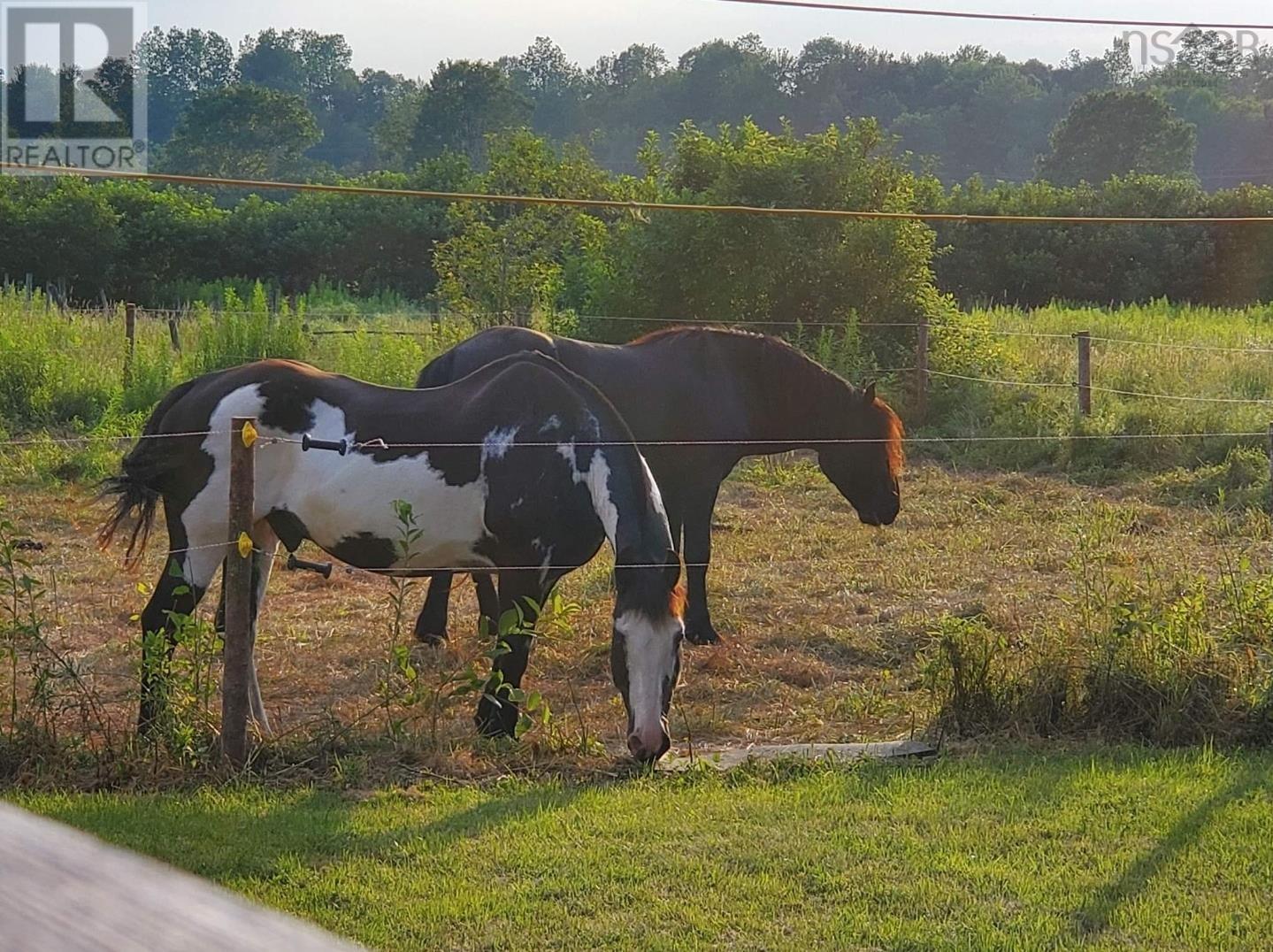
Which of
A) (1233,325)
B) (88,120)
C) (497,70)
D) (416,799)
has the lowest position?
(416,799)

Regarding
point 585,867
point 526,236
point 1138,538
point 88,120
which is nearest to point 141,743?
point 585,867

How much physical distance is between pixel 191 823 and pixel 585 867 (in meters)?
1.36

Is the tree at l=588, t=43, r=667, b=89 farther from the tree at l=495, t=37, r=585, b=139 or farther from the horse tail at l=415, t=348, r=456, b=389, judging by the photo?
the horse tail at l=415, t=348, r=456, b=389

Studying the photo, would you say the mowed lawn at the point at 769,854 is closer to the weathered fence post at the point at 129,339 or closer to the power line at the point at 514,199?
the power line at the point at 514,199

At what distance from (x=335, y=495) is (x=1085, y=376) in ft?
34.3

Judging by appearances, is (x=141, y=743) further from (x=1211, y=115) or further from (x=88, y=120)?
(x=1211, y=115)

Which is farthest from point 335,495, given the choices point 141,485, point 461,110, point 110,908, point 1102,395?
point 461,110

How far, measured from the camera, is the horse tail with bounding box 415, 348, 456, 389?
26.0ft

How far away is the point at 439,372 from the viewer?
7.95 metres

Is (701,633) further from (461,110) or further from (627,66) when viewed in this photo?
(627,66)

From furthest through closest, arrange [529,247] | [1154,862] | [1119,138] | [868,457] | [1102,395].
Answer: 1. [1119,138]
2. [529,247]
3. [1102,395]
4. [868,457]
5. [1154,862]

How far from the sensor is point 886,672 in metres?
6.94

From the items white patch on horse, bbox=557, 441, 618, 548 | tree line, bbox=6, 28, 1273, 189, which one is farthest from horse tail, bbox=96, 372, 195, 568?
tree line, bbox=6, 28, 1273, 189

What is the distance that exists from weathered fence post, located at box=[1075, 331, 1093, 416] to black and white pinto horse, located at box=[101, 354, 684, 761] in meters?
9.46
